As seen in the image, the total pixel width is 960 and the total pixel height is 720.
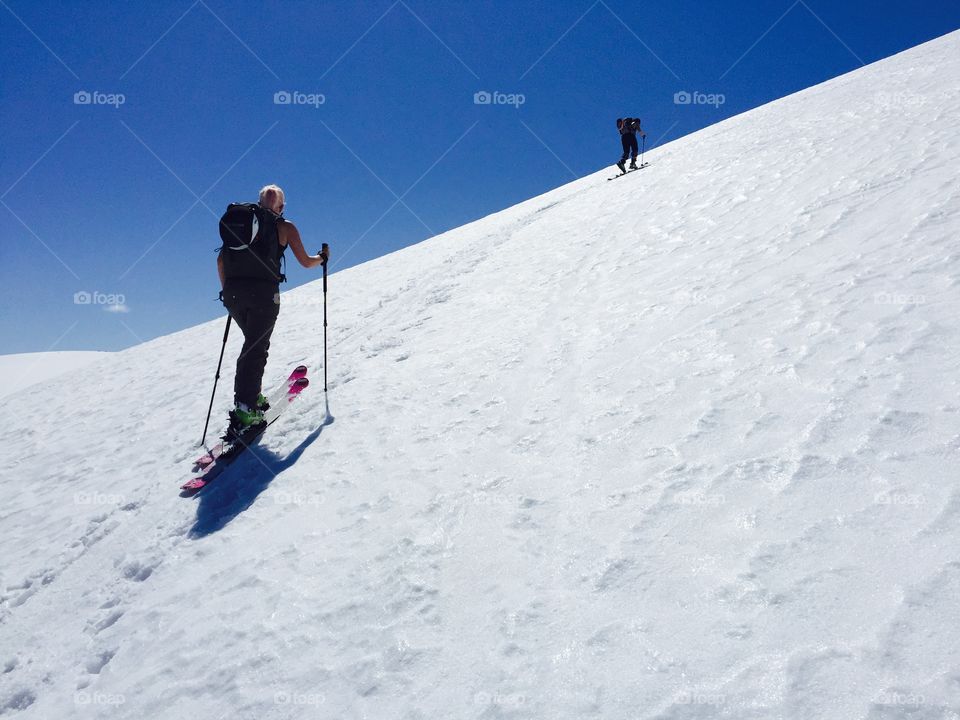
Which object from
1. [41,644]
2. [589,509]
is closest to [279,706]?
[589,509]

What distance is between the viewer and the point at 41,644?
3957mm

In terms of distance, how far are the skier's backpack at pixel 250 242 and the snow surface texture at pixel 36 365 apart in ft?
104


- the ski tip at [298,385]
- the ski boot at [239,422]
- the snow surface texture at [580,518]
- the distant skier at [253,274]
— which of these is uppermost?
the distant skier at [253,274]

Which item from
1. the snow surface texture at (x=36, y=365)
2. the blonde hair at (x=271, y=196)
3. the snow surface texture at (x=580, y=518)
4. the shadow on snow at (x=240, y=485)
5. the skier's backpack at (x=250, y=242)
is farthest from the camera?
the snow surface texture at (x=36, y=365)

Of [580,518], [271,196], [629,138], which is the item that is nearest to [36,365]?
[629,138]

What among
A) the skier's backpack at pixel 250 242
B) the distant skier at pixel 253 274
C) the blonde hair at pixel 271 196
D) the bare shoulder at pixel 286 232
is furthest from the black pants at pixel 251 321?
the blonde hair at pixel 271 196

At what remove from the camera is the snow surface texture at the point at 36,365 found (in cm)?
3225

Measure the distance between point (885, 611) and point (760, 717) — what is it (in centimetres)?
73

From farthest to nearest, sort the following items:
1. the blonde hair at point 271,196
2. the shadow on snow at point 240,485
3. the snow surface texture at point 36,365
A: the snow surface texture at point 36,365 < the blonde hair at point 271,196 < the shadow on snow at point 240,485

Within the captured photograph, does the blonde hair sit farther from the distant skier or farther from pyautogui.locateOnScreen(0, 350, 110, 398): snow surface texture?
pyautogui.locateOnScreen(0, 350, 110, 398): snow surface texture

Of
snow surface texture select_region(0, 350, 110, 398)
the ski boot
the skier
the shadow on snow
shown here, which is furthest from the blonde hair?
snow surface texture select_region(0, 350, 110, 398)

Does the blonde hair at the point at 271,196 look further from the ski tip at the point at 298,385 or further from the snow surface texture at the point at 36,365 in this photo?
the snow surface texture at the point at 36,365

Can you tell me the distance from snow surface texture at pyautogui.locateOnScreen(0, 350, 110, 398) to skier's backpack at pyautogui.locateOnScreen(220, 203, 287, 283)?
31756 mm

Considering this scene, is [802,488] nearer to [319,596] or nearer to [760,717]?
[760,717]
